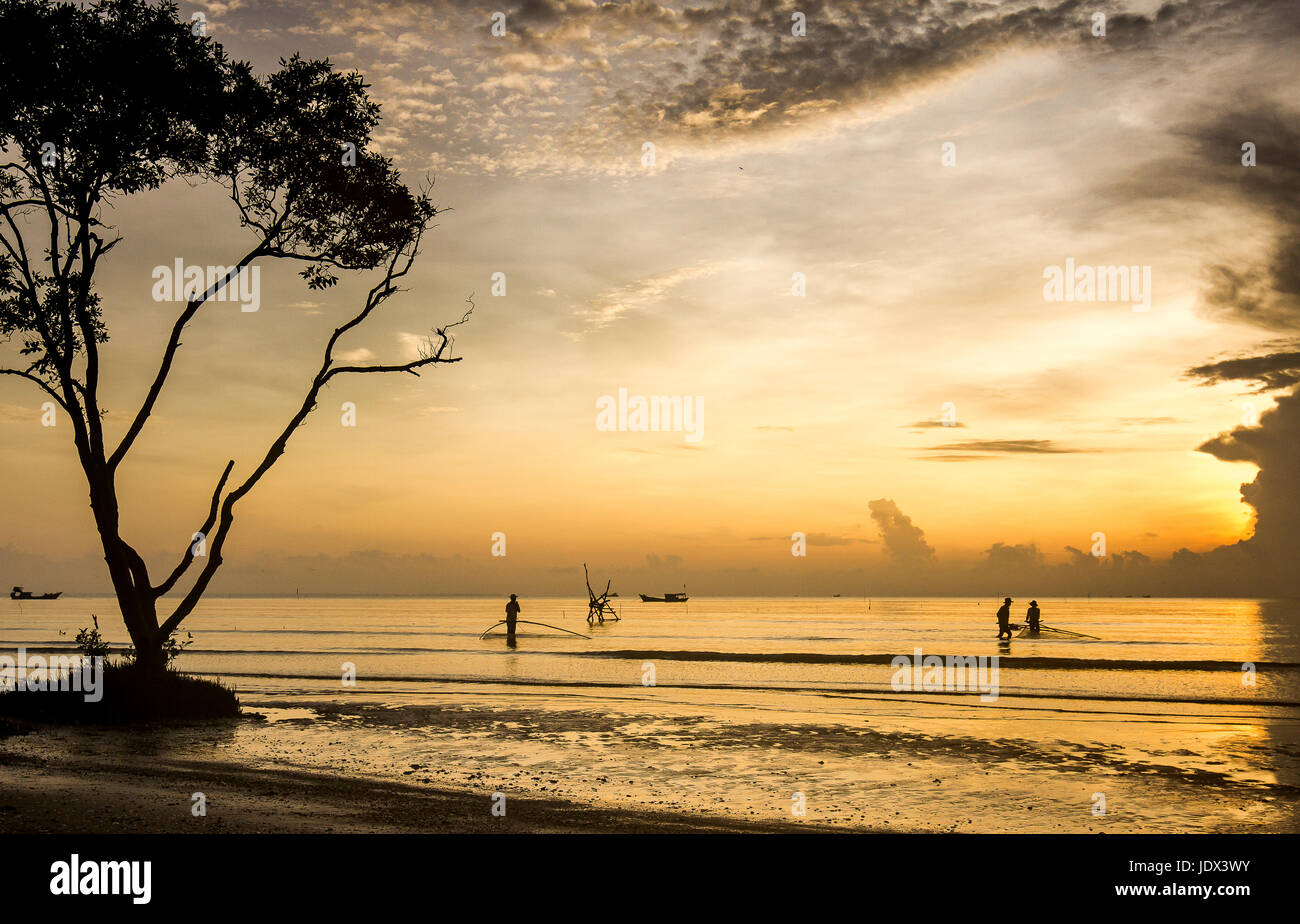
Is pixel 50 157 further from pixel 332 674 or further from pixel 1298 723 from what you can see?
pixel 1298 723

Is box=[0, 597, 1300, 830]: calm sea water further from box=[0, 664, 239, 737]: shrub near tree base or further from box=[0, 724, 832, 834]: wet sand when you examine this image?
box=[0, 664, 239, 737]: shrub near tree base

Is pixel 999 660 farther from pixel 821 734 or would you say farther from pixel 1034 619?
pixel 821 734

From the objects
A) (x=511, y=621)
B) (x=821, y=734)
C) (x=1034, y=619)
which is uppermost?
(x=821, y=734)

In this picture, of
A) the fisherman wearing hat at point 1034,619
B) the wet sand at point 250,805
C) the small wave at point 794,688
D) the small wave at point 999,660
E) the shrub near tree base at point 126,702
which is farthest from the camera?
the fisherman wearing hat at point 1034,619

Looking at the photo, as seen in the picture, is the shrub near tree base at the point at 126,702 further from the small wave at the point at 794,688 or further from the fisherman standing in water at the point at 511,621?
the fisherman standing in water at the point at 511,621

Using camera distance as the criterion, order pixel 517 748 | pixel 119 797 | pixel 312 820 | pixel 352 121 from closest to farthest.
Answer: pixel 312 820 < pixel 119 797 < pixel 517 748 < pixel 352 121

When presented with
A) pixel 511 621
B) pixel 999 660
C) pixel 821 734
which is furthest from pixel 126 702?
pixel 999 660

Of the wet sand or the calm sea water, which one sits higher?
the wet sand

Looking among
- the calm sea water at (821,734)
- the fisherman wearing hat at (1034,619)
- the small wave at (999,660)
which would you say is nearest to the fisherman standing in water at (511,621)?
the small wave at (999,660)

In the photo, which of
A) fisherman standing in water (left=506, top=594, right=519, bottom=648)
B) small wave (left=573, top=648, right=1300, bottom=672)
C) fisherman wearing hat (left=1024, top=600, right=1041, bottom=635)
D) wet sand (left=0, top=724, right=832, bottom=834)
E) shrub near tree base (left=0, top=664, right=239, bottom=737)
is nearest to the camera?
wet sand (left=0, top=724, right=832, bottom=834)

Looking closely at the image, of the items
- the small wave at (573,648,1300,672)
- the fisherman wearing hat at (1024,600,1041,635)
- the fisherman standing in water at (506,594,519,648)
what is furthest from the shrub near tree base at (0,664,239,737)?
the fisherman wearing hat at (1024,600,1041,635)
